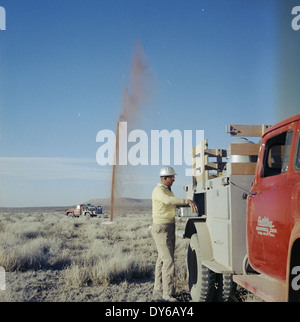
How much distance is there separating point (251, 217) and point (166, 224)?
7.88ft

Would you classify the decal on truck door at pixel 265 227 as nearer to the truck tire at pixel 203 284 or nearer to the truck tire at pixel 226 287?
the truck tire at pixel 226 287

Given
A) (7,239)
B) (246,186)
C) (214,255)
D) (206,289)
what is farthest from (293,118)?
(7,239)

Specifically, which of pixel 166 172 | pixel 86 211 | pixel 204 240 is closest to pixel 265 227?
pixel 204 240

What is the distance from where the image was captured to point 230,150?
17.3 ft

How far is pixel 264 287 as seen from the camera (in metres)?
4.21

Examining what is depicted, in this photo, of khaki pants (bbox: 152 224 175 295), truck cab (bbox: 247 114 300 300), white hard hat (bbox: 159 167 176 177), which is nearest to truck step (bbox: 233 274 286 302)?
truck cab (bbox: 247 114 300 300)

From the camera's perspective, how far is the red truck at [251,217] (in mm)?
3786

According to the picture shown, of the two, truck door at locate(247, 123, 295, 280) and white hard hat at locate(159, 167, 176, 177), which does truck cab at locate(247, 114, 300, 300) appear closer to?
truck door at locate(247, 123, 295, 280)

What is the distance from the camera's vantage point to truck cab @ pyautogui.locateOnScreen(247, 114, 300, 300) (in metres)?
3.58

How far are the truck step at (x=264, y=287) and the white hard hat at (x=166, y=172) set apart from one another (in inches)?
97.2

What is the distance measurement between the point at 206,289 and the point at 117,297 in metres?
2.52

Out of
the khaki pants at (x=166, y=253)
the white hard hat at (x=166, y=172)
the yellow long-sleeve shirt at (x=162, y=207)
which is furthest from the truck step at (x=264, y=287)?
the white hard hat at (x=166, y=172)

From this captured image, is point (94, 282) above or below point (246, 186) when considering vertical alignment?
below
